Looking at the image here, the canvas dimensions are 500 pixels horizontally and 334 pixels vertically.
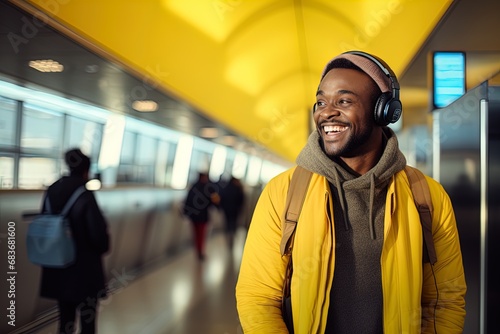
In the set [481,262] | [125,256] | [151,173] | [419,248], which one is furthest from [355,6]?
[151,173]

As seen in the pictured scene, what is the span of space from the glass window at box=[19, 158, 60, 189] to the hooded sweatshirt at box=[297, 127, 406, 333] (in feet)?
24.0

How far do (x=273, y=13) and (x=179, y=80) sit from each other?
2112 millimetres

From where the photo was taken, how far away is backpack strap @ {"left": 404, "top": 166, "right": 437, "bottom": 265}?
2137 mm

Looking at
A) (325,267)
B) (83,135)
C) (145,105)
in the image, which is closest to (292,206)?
(325,267)

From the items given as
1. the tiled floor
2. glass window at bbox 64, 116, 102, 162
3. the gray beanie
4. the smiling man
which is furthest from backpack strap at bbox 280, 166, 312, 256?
glass window at bbox 64, 116, 102, 162

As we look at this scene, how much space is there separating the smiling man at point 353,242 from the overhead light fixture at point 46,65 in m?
5.18

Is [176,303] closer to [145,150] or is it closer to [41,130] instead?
[41,130]

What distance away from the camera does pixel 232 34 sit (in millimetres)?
7844

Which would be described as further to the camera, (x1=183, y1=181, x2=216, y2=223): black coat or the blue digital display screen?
(x1=183, y1=181, x2=216, y2=223): black coat

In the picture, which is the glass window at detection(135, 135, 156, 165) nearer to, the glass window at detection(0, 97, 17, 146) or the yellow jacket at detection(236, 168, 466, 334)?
the glass window at detection(0, 97, 17, 146)

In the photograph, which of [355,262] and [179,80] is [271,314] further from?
[179,80]

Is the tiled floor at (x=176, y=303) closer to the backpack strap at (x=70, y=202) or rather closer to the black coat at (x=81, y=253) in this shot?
the black coat at (x=81, y=253)

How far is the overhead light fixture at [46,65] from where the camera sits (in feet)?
21.9

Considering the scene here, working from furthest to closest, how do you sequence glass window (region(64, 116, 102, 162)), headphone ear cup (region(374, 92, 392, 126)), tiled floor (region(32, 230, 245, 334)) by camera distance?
glass window (region(64, 116, 102, 162)) → tiled floor (region(32, 230, 245, 334)) → headphone ear cup (region(374, 92, 392, 126))
